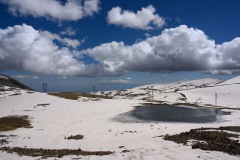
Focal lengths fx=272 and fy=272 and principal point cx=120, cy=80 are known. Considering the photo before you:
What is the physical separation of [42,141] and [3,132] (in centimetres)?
1204

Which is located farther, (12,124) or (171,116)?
(171,116)

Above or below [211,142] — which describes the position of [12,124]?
below

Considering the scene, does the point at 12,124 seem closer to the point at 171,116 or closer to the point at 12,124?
the point at 12,124

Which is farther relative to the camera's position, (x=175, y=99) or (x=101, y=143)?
(x=175, y=99)

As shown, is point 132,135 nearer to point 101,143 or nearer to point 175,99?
point 101,143

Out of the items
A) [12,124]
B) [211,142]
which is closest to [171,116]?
[12,124]

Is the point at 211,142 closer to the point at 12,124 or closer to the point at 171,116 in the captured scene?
the point at 12,124

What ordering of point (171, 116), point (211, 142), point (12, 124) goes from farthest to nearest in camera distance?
point (171, 116) < point (12, 124) < point (211, 142)

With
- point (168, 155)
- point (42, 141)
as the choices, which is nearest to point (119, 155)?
point (168, 155)

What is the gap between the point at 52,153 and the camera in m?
22.3

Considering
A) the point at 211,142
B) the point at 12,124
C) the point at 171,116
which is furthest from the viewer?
the point at 171,116

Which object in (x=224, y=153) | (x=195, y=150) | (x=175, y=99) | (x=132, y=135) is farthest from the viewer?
(x=175, y=99)

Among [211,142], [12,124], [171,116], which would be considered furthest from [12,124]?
[171,116]

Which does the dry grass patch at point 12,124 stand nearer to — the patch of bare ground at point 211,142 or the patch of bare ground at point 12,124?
the patch of bare ground at point 12,124
